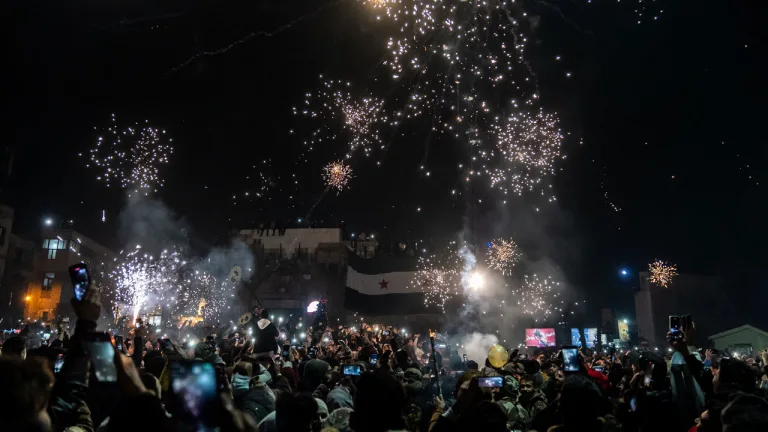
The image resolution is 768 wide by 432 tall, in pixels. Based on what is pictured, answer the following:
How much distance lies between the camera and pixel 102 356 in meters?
2.97

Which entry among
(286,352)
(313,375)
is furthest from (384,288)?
(313,375)

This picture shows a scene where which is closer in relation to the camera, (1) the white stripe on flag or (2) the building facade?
(1) the white stripe on flag

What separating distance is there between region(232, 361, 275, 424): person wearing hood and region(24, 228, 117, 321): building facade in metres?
47.5

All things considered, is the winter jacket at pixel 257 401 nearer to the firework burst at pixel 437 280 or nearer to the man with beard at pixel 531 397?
the man with beard at pixel 531 397

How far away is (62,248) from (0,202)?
24.4 feet

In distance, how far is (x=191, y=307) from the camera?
48.6 metres

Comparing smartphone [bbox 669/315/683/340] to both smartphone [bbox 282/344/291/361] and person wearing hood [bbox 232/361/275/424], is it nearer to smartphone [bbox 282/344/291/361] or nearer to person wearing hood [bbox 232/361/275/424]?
person wearing hood [bbox 232/361/275/424]

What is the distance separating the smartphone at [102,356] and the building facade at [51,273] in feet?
164

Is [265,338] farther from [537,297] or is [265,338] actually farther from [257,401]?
[537,297]

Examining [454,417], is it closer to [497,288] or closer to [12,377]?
[12,377]

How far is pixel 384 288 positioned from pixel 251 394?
3699cm

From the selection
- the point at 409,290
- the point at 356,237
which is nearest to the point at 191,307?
the point at 356,237

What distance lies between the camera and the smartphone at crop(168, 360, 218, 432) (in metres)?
2.57

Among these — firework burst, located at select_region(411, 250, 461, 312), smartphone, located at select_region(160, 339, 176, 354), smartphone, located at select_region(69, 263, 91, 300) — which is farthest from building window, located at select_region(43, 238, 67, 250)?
smartphone, located at select_region(69, 263, 91, 300)
